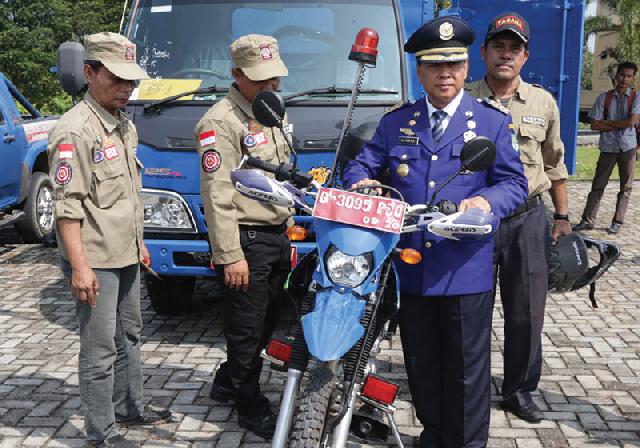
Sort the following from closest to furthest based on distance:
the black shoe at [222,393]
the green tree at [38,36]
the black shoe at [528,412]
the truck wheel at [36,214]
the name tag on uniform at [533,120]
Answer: the name tag on uniform at [533,120] → the black shoe at [528,412] → the black shoe at [222,393] → the truck wheel at [36,214] → the green tree at [38,36]

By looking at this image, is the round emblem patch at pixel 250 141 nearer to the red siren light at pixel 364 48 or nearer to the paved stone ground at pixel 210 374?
the red siren light at pixel 364 48

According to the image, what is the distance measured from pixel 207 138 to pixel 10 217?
5.61 meters

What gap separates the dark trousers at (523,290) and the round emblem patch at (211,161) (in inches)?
58.0

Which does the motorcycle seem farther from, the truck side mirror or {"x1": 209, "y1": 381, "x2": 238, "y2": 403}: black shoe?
the truck side mirror

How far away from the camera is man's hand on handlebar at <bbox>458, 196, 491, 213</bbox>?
2.89 metres

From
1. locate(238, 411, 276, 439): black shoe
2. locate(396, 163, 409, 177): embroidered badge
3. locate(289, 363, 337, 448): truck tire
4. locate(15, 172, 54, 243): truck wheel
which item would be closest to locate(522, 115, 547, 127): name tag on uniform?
locate(396, 163, 409, 177): embroidered badge

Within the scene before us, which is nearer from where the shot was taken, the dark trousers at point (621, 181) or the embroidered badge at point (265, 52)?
the embroidered badge at point (265, 52)

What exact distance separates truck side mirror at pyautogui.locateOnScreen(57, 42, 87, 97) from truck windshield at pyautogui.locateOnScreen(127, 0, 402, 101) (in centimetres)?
48

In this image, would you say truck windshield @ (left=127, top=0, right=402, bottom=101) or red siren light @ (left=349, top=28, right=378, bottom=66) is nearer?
red siren light @ (left=349, top=28, right=378, bottom=66)

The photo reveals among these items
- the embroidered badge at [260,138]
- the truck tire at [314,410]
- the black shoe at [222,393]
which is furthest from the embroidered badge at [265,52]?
the black shoe at [222,393]

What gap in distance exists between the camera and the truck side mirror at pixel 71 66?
5.27 m

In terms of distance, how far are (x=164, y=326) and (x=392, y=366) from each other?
189 cm

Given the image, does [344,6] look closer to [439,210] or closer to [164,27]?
[164,27]

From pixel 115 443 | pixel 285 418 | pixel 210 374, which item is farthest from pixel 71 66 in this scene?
pixel 285 418
